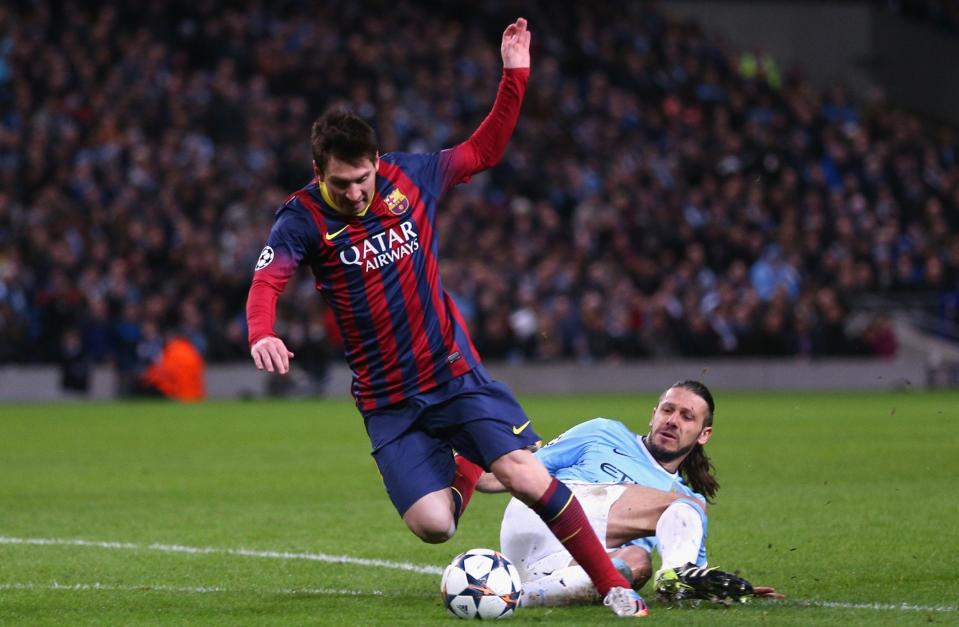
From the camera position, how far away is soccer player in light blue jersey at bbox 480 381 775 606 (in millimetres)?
6539

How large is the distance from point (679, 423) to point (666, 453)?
0.17m

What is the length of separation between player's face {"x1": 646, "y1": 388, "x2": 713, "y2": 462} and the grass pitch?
2.59ft

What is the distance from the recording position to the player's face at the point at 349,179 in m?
6.25

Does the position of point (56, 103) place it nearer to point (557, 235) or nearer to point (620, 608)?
point (557, 235)

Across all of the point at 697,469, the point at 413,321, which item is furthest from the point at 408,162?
the point at 697,469

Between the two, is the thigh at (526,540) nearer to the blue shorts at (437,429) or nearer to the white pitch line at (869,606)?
the blue shorts at (437,429)

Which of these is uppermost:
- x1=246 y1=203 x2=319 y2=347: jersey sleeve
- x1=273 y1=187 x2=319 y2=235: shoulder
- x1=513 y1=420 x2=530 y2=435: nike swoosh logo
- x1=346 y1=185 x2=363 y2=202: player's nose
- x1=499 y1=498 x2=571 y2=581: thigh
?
x1=346 y1=185 x2=363 y2=202: player's nose

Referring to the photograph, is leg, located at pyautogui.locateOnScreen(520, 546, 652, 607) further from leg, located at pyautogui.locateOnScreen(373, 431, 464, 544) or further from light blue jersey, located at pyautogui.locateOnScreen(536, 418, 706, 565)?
leg, located at pyautogui.locateOnScreen(373, 431, 464, 544)

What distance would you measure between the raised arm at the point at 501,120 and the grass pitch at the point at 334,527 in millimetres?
1941

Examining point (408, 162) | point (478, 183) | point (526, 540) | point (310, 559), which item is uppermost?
point (478, 183)

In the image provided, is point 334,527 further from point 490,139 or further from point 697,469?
point 490,139

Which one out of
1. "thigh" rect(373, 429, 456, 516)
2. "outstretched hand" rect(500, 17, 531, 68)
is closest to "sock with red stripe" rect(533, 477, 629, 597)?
"thigh" rect(373, 429, 456, 516)

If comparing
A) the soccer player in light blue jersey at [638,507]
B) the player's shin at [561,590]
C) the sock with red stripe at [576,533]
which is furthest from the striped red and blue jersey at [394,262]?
the player's shin at [561,590]

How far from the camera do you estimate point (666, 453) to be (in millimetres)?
→ 7332
